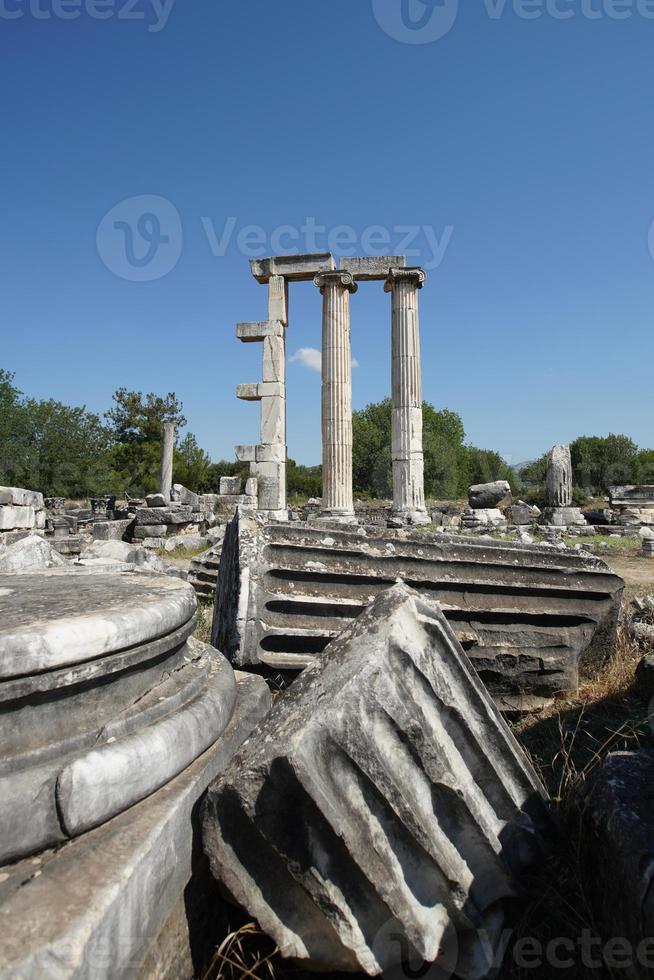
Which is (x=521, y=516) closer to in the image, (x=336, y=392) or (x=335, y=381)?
(x=336, y=392)

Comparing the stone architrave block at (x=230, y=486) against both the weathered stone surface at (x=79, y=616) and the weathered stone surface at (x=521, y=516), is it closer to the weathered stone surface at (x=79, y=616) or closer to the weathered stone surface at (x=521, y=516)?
the weathered stone surface at (x=521, y=516)

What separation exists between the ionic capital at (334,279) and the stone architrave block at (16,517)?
27.1 ft

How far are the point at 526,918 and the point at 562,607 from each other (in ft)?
6.62

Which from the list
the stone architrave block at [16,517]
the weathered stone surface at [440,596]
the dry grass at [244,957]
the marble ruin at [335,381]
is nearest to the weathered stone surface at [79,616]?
the weathered stone surface at [440,596]

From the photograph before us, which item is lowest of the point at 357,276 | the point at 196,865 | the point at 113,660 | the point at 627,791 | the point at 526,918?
the point at 526,918

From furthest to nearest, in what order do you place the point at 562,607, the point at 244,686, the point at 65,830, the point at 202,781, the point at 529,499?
the point at 529,499 < the point at 562,607 < the point at 244,686 < the point at 202,781 < the point at 65,830

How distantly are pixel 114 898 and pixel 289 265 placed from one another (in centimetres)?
1420

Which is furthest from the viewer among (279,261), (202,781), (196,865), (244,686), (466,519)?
(466,519)

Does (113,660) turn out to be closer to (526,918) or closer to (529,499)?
(526,918)

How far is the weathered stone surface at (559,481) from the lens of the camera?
16609mm

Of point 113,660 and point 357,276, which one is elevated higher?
point 357,276

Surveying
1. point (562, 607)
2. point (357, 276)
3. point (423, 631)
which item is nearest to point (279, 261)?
point (357, 276)

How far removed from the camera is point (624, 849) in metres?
1.46

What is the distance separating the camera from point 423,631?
5.75 ft
